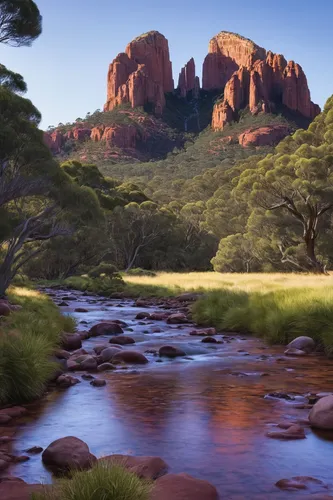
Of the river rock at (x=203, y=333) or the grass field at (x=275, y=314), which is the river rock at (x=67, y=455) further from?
the river rock at (x=203, y=333)

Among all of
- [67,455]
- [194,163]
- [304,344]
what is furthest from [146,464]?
[194,163]

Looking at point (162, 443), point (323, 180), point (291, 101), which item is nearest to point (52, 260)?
point (323, 180)

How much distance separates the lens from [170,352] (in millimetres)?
9656

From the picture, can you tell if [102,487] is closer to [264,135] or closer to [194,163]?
[194,163]

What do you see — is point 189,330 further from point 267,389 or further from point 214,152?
point 214,152

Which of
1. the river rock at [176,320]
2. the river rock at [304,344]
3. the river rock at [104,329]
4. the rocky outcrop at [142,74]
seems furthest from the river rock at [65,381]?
the rocky outcrop at [142,74]

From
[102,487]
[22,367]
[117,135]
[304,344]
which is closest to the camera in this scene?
[102,487]

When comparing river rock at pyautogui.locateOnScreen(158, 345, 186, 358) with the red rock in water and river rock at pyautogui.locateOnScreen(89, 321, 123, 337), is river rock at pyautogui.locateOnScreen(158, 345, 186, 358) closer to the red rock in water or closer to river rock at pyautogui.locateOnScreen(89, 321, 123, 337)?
river rock at pyautogui.locateOnScreen(89, 321, 123, 337)

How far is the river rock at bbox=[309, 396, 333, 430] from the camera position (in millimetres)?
5066

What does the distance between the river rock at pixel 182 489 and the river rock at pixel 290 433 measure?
1.43 metres

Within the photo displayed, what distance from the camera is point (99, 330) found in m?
12.7

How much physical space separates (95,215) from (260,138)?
8123cm

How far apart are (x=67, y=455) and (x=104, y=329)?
28.4 feet

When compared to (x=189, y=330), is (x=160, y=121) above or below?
above
